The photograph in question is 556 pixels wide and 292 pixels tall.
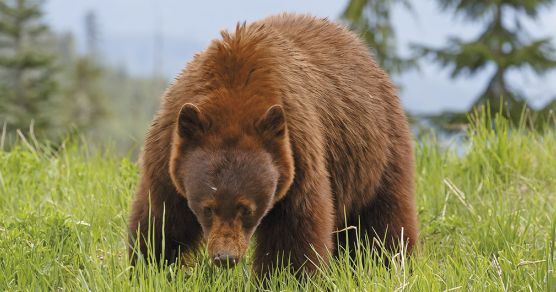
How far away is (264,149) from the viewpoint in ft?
11.8

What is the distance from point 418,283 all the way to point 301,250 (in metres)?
0.64

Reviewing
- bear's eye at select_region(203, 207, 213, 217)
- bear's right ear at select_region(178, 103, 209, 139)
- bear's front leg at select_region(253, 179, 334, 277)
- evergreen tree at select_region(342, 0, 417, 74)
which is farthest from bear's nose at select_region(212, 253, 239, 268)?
evergreen tree at select_region(342, 0, 417, 74)

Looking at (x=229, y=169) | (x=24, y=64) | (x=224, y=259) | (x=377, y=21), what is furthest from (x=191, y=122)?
(x=24, y=64)

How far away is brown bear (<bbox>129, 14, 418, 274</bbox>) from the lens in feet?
11.5

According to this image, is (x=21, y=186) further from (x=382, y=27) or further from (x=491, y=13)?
(x=491, y=13)

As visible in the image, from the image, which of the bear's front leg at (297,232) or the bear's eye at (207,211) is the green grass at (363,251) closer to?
the bear's front leg at (297,232)

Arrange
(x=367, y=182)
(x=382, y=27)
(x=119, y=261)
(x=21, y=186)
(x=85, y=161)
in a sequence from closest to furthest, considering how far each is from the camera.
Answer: (x=119, y=261), (x=367, y=182), (x=21, y=186), (x=85, y=161), (x=382, y=27)

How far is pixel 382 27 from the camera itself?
664 inches

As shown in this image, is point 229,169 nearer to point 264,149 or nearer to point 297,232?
point 264,149

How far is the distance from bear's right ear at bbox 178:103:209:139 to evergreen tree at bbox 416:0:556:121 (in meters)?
14.1

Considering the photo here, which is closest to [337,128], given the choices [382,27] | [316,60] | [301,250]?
[316,60]

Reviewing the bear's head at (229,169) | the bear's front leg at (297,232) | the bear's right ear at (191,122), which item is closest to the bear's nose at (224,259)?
the bear's head at (229,169)

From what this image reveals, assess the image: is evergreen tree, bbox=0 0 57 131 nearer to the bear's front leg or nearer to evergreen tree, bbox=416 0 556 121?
evergreen tree, bbox=416 0 556 121

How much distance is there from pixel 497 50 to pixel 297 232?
14892mm
